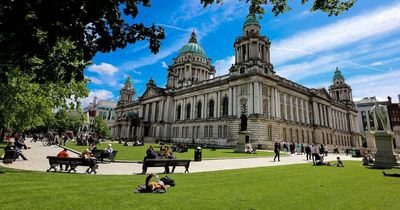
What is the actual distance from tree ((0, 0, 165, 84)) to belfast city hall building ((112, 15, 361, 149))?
125ft

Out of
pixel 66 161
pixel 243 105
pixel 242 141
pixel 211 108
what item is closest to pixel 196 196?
pixel 66 161

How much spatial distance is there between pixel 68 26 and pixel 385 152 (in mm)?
21155

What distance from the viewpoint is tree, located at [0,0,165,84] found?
469 cm

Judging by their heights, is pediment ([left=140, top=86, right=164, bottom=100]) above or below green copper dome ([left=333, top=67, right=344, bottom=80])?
below

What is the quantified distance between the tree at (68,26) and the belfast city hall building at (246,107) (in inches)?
1500

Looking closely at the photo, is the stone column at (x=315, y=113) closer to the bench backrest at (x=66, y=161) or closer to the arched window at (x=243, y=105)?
the arched window at (x=243, y=105)

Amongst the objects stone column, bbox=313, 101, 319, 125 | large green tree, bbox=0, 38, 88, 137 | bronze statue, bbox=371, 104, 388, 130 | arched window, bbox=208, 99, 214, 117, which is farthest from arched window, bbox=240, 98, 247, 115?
large green tree, bbox=0, 38, 88, 137

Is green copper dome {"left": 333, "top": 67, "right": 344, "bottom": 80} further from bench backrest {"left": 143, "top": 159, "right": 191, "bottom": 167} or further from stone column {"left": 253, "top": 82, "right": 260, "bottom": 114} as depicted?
bench backrest {"left": 143, "top": 159, "right": 191, "bottom": 167}

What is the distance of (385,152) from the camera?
1669 cm

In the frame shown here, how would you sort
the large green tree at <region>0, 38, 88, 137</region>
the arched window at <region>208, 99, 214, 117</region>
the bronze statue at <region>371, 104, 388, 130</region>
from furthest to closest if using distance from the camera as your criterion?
the arched window at <region>208, 99, 214, 117</region> → the large green tree at <region>0, 38, 88, 137</region> → the bronze statue at <region>371, 104, 388, 130</region>

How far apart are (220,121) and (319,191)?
141 feet

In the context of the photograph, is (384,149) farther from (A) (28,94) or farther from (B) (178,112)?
(B) (178,112)

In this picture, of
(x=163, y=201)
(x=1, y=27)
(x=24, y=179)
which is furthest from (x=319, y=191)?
(x=24, y=179)

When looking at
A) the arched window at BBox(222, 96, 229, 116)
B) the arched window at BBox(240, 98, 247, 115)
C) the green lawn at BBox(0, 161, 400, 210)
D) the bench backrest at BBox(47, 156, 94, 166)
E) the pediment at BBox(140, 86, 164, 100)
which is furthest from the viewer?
the pediment at BBox(140, 86, 164, 100)
